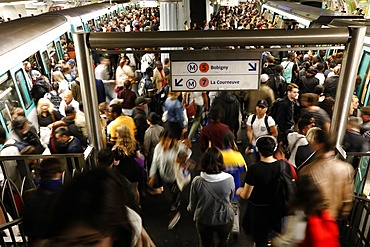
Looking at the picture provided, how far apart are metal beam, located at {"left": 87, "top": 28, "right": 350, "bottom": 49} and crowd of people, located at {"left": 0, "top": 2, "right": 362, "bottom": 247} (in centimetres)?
92

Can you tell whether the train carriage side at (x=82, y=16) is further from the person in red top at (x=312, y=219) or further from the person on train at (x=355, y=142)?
the person in red top at (x=312, y=219)

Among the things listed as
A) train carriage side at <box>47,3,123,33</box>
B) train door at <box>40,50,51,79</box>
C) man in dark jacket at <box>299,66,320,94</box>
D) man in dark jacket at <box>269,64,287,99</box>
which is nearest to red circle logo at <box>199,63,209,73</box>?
man in dark jacket at <box>269,64,287,99</box>

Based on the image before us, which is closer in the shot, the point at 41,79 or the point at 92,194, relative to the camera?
the point at 92,194

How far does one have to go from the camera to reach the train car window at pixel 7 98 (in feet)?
20.1

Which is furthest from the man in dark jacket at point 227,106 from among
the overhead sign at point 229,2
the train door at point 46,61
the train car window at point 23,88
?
the overhead sign at point 229,2

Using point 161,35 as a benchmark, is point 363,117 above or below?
below

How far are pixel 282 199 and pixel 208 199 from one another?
697mm

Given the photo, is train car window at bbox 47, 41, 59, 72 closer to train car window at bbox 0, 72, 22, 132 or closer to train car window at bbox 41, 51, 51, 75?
train car window at bbox 41, 51, 51, 75

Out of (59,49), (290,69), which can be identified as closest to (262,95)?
(290,69)

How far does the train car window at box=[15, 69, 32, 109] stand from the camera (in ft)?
22.4

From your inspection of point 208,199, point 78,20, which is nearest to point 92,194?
point 208,199

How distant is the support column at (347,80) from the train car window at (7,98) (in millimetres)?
5371

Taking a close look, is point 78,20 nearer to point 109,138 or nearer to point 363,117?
point 109,138

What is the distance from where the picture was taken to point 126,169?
4.07 meters
